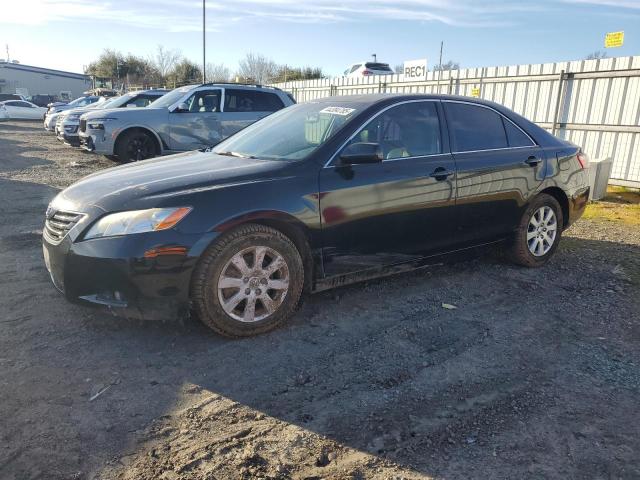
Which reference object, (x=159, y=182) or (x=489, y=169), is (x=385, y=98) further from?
(x=159, y=182)

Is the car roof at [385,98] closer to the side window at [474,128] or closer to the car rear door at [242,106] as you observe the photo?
the side window at [474,128]

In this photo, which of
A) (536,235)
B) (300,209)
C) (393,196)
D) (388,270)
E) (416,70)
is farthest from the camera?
(416,70)

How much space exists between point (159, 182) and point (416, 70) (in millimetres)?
12683

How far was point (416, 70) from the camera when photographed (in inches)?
581

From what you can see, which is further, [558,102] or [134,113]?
[134,113]

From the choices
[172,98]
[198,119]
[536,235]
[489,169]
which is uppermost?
[172,98]

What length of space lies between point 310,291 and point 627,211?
682 cm

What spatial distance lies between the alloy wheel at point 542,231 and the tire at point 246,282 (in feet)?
8.91

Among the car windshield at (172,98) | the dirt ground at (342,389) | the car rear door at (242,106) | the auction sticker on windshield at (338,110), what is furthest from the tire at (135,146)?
the auction sticker on windshield at (338,110)

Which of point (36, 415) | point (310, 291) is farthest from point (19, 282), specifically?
point (310, 291)

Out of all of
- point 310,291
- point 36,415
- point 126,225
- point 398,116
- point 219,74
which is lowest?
point 36,415

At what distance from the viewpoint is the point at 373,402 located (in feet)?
9.34

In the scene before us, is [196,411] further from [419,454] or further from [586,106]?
[586,106]

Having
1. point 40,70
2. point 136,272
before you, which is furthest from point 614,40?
point 40,70
